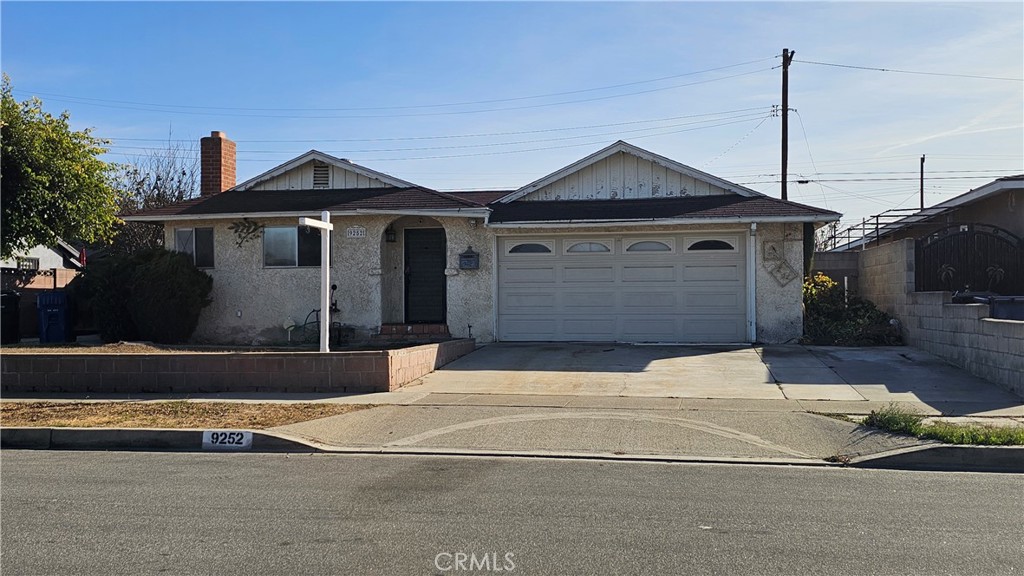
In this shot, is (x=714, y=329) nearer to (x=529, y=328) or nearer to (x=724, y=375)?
(x=529, y=328)

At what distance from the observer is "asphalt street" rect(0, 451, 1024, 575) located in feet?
17.2

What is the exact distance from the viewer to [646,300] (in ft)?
57.6

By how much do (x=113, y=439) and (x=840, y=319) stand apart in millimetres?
13562

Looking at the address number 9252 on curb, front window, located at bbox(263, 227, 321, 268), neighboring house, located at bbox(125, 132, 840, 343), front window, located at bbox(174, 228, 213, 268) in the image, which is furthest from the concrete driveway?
front window, located at bbox(174, 228, 213, 268)

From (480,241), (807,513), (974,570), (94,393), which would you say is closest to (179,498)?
(807,513)

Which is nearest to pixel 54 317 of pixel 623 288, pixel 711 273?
pixel 623 288

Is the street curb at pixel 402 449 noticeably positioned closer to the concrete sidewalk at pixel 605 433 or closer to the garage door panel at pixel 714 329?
the concrete sidewalk at pixel 605 433

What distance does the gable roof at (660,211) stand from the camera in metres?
16.4

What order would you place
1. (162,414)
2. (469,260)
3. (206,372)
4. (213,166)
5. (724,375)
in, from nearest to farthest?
(162,414)
(206,372)
(724,375)
(469,260)
(213,166)

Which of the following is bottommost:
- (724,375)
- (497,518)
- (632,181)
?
(497,518)

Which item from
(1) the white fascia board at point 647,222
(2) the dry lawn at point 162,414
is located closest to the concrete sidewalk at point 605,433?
(2) the dry lawn at point 162,414

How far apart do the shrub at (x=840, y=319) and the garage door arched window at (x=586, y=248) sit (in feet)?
14.2

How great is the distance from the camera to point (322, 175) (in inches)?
755

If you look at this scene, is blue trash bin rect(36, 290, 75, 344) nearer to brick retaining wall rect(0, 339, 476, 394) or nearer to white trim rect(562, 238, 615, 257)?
brick retaining wall rect(0, 339, 476, 394)
